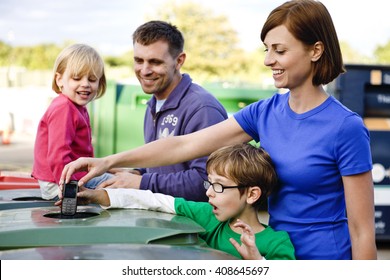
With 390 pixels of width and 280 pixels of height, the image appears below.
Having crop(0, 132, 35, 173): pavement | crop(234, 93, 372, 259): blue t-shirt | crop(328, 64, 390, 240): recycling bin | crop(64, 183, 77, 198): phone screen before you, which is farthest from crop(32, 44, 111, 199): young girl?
crop(0, 132, 35, 173): pavement

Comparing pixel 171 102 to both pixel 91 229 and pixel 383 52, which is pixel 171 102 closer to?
pixel 91 229

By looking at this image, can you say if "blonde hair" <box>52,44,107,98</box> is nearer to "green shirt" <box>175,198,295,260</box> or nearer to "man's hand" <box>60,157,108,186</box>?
"man's hand" <box>60,157,108,186</box>

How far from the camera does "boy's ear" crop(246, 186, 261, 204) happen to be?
257 cm

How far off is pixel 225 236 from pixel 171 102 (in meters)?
1.22

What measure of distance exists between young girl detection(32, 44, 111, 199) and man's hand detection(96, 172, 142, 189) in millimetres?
273

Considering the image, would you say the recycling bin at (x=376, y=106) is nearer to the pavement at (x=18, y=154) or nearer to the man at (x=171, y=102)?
the man at (x=171, y=102)

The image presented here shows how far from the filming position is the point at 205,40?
42.5 m

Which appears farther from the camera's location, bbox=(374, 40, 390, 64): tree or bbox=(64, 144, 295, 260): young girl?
bbox=(374, 40, 390, 64): tree

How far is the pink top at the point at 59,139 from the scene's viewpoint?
3.27 metres

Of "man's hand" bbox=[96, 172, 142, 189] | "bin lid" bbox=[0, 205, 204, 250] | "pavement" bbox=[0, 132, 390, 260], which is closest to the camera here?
"bin lid" bbox=[0, 205, 204, 250]

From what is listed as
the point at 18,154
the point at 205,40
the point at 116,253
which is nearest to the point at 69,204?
the point at 116,253

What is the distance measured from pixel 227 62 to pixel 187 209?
39121 mm

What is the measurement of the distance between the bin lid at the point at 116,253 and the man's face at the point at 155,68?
5.37 ft

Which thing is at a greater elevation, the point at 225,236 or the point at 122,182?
the point at 122,182
